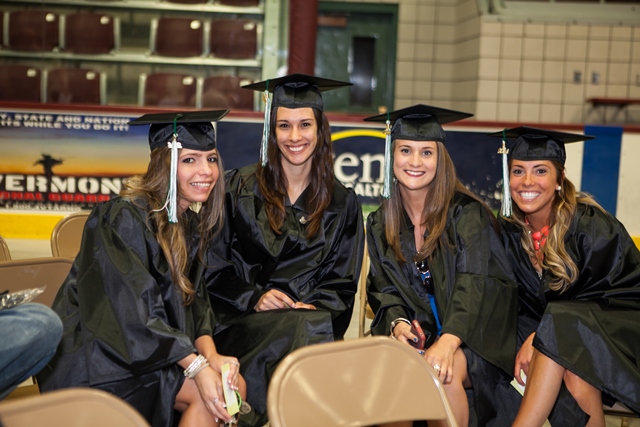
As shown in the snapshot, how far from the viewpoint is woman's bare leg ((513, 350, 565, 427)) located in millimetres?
2445

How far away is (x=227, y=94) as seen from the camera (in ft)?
23.7

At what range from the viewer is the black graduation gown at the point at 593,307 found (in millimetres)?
2512

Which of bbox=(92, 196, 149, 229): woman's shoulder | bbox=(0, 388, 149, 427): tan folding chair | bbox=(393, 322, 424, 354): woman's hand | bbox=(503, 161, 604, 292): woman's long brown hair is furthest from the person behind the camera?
bbox=(503, 161, 604, 292): woman's long brown hair

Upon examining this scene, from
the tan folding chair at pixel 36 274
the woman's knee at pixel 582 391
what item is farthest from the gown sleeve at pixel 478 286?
the tan folding chair at pixel 36 274

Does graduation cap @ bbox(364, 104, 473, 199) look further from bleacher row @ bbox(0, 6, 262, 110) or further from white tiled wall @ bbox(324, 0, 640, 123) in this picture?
white tiled wall @ bbox(324, 0, 640, 123)

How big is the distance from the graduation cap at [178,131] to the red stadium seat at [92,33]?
5.23 metres

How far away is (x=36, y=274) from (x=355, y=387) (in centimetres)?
139

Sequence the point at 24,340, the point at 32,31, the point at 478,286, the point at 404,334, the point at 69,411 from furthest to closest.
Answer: the point at 32,31 → the point at 478,286 → the point at 404,334 → the point at 24,340 → the point at 69,411

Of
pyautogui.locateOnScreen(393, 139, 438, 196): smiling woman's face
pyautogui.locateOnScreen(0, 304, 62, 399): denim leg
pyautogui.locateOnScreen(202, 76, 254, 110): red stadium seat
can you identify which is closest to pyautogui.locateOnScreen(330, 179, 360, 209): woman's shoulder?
pyautogui.locateOnScreen(393, 139, 438, 196): smiling woman's face

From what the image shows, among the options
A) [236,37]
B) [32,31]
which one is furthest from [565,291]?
[32,31]

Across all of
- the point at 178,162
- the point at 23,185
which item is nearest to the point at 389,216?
the point at 178,162

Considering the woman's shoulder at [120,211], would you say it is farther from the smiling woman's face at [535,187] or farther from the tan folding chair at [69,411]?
the smiling woman's face at [535,187]

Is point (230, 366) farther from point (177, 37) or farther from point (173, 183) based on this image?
point (177, 37)

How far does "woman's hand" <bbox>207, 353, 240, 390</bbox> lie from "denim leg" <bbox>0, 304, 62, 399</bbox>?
0.67m
